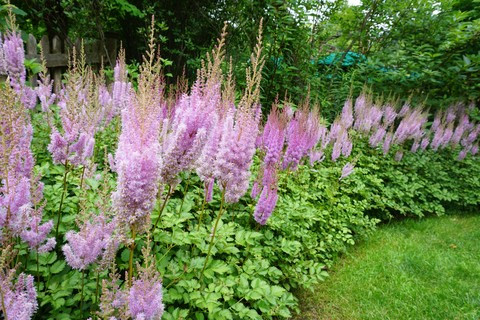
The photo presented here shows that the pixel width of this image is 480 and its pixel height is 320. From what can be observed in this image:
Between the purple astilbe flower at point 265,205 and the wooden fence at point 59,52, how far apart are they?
151 inches

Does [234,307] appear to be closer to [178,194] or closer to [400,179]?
[178,194]

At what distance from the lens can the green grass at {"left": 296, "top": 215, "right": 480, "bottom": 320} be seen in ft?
11.1

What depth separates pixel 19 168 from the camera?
1.75 m

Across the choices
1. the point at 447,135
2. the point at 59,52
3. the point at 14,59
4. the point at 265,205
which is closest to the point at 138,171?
the point at 265,205

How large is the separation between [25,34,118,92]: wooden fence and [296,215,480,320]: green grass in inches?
185

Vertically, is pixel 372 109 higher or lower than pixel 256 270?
higher

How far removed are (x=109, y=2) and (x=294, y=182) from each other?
16.2 ft

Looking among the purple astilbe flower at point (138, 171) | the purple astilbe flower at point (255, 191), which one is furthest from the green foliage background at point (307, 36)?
the purple astilbe flower at point (138, 171)

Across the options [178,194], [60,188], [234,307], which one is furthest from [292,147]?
[60,188]

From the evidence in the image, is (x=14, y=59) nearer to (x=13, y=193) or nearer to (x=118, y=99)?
(x=118, y=99)

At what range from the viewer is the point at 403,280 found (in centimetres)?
391

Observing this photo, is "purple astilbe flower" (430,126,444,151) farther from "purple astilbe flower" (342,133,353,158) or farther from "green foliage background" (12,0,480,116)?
"purple astilbe flower" (342,133,353,158)

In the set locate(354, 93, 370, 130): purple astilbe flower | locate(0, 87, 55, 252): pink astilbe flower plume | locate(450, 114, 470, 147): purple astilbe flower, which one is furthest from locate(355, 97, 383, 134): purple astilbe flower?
locate(0, 87, 55, 252): pink astilbe flower plume

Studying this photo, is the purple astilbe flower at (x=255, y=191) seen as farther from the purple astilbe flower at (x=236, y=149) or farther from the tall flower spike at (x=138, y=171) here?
the tall flower spike at (x=138, y=171)
